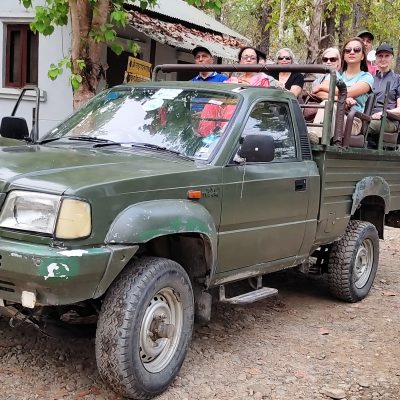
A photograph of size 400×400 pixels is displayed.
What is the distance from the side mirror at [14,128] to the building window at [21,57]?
8125 millimetres

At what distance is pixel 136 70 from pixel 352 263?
470 centimetres

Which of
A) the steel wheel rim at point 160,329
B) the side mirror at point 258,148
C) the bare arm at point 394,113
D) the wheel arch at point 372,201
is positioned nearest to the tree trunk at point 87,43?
the bare arm at point 394,113

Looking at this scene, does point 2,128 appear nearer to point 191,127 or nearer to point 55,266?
point 191,127

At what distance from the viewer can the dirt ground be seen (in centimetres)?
382

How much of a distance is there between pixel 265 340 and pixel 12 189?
243 centimetres

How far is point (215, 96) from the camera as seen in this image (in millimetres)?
4586

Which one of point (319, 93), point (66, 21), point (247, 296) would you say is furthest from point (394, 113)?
point (66, 21)

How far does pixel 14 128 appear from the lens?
4.82 m

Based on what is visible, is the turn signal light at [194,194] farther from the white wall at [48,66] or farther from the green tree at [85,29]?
the white wall at [48,66]

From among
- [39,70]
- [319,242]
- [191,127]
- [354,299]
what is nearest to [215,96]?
[191,127]

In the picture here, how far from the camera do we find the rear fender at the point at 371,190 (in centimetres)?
573

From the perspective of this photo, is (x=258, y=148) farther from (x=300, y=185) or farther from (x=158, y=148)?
(x=300, y=185)

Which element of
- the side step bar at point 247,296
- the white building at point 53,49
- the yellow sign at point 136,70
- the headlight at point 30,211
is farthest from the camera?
the white building at point 53,49

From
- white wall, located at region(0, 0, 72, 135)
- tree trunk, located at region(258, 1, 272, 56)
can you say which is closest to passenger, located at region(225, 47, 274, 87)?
white wall, located at region(0, 0, 72, 135)
